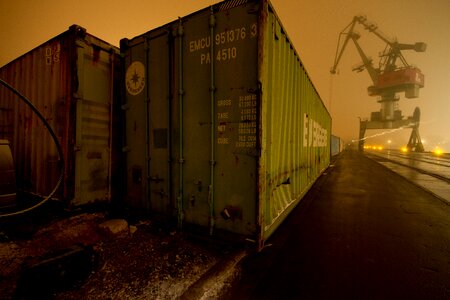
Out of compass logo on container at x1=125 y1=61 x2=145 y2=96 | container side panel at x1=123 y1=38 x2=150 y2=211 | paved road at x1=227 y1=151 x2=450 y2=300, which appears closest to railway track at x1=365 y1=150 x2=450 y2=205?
paved road at x1=227 y1=151 x2=450 y2=300

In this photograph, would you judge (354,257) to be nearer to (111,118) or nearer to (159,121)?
(159,121)

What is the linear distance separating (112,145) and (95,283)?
3.00 metres

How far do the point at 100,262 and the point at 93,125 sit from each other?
9.12 feet

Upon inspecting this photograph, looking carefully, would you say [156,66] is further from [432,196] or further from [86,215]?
[432,196]

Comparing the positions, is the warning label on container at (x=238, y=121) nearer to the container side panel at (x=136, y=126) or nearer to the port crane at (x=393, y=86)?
the container side panel at (x=136, y=126)

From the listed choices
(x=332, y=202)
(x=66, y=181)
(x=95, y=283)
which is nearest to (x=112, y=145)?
(x=66, y=181)

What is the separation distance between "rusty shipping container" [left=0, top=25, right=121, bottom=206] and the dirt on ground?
0.92 meters

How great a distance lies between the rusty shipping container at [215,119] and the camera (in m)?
3.22

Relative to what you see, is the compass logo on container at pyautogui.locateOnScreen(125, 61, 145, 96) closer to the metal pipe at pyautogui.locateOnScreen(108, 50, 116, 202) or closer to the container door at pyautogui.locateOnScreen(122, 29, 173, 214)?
the container door at pyautogui.locateOnScreen(122, 29, 173, 214)

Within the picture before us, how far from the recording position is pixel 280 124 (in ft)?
13.2

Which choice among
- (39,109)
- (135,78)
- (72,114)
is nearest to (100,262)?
(72,114)

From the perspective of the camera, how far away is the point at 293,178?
5102 millimetres

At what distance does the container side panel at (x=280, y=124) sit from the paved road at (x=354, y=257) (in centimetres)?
54

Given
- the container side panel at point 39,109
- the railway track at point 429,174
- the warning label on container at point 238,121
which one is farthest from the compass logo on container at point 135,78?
the railway track at point 429,174
